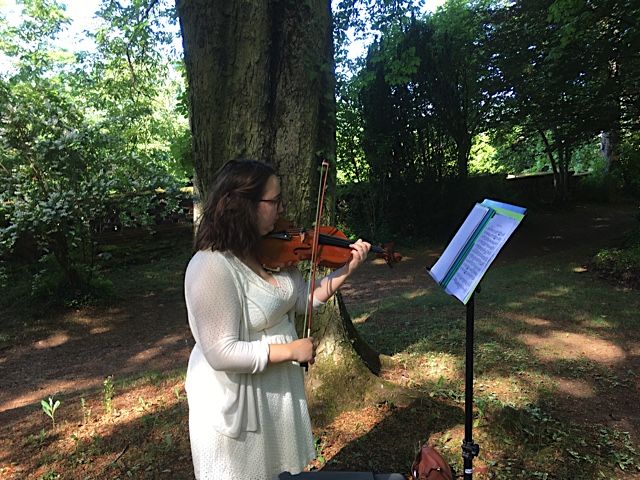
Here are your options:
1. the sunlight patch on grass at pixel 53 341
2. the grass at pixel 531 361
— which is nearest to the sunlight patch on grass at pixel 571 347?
the grass at pixel 531 361

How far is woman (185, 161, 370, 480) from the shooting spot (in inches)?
63.7

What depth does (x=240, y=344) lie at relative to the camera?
1627mm

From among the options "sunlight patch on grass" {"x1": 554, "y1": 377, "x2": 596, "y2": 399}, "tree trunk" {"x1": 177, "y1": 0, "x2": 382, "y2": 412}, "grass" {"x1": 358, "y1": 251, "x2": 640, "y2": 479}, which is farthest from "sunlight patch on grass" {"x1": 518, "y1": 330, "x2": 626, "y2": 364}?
"tree trunk" {"x1": 177, "y1": 0, "x2": 382, "y2": 412}

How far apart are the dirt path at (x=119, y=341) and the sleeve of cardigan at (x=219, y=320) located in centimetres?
327

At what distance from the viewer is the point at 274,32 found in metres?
3.02

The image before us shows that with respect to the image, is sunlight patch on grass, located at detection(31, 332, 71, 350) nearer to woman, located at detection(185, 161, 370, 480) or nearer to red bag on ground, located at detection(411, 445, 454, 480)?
woman, located at detection(185, 161, 370, 480)

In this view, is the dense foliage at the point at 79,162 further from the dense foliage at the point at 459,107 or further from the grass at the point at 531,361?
the dense foliage at the point at 459,107

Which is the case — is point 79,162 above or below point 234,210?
above

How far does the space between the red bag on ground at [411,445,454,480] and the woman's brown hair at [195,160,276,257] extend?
4.65 feet

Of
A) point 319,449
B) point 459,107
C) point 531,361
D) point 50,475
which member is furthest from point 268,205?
point 459,107

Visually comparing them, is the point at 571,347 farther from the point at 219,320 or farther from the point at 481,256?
the point at 219,320

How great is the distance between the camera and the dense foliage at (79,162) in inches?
294

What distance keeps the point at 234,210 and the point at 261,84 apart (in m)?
Answer: 1.55

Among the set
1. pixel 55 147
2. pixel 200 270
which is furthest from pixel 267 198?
pixel 55 147
